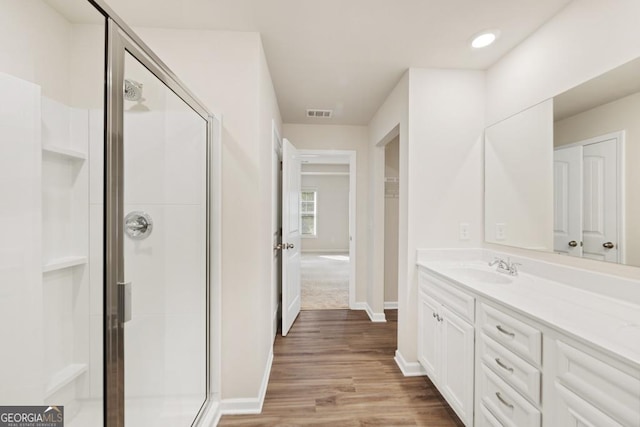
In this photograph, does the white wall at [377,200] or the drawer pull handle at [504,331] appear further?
the white wall at [377,200]

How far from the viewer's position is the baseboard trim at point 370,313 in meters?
3.37

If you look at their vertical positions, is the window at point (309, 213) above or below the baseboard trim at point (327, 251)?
above

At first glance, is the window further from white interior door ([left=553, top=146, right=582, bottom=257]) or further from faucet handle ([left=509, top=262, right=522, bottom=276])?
white interior door ([left=553, top=146, right=582, bottom=257])

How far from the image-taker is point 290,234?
3.00 m

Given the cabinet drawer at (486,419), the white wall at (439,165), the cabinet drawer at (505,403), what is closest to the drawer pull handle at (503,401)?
the cabinet drawer at (505,403)

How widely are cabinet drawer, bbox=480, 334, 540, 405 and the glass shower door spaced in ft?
5.54

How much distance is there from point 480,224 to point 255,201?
1.85m

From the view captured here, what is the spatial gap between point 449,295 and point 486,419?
0.64m

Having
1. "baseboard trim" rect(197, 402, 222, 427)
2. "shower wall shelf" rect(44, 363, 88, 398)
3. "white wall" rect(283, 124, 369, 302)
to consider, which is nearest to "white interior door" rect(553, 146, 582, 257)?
"white wall" rect(283, 124, 369, 302)

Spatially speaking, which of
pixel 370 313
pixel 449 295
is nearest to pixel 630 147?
pixel 449 295

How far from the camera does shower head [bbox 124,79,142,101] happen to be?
3.62 ft

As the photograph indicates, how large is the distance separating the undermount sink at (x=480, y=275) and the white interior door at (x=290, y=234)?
5.19 feet

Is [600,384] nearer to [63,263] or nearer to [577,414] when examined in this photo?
[577,414]

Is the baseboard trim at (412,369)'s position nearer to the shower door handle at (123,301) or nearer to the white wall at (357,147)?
the white wall at (357,147)
